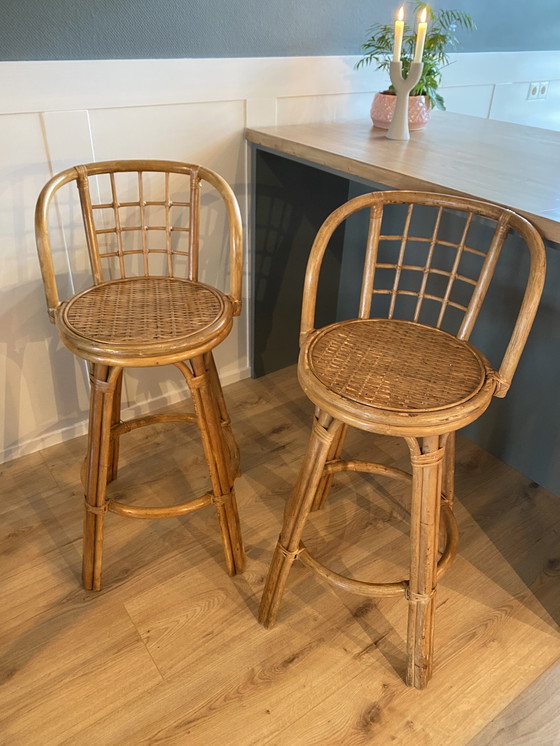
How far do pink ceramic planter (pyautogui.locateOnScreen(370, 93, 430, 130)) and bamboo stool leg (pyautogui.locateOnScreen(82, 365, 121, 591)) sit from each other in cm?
112

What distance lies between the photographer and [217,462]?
1258 mm

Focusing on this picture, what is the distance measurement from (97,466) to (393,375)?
0.64 meters

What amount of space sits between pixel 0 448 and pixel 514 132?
1.77 metres

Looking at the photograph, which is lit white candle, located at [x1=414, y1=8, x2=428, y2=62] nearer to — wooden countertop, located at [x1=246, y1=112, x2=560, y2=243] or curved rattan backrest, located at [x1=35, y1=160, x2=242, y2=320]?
wooden countertop, located at [x1=246, y1=112, x2=560, y2=243]

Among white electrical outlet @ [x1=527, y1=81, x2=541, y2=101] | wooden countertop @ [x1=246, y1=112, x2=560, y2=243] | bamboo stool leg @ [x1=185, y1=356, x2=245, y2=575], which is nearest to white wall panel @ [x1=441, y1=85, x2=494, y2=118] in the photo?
white electrical outlet @ [x1=527, y1=81, x2=541, y2=101]

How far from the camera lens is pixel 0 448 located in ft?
5.56

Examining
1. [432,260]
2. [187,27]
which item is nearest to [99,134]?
[187,27]

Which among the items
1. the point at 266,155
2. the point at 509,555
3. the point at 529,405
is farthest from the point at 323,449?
the point at 266,155

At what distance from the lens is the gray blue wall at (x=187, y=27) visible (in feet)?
4.29

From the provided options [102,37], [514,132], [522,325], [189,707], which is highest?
[102,37]

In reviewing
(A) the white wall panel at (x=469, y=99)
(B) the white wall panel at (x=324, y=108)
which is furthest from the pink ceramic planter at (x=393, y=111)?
(A) the white wall panel at (x=469, y=99)

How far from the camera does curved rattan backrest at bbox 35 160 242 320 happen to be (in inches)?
49.1

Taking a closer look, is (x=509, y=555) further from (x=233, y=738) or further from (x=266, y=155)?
(x=266, y=155)

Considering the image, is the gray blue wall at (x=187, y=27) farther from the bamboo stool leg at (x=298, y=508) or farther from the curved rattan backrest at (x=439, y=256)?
the bamboo stool leg at (x=298, y=508)
